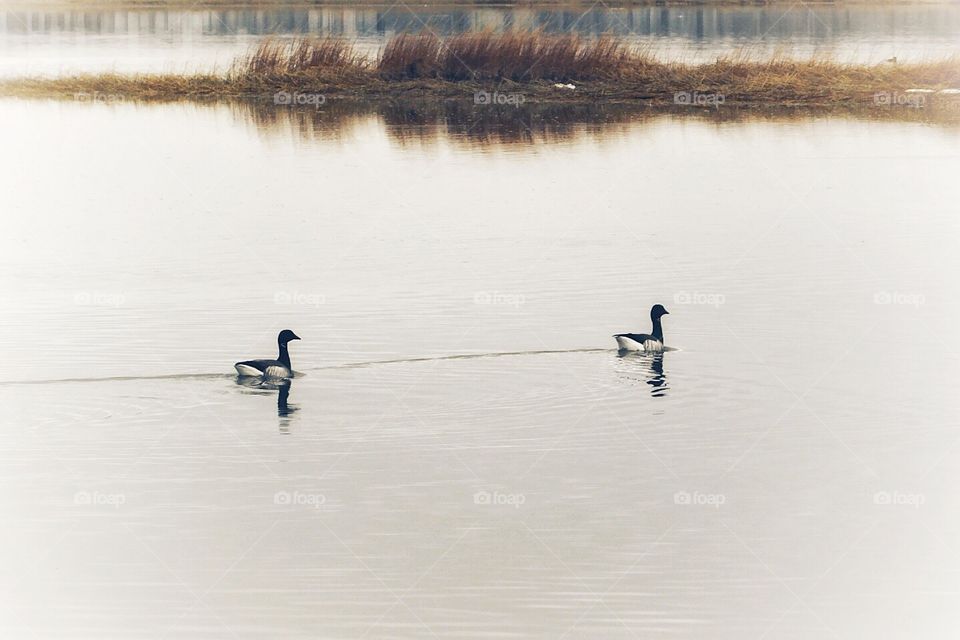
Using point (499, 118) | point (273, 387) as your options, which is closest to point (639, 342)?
point (273, 387)

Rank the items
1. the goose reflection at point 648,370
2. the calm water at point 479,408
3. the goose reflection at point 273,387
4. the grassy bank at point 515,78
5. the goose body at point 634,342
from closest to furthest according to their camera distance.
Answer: the calm water at point 479,408 < the goose reflection at point 273,387 < the goose reflection at point 648,370 < the goose body at point 634,342 < the grassy bank at point 515,78

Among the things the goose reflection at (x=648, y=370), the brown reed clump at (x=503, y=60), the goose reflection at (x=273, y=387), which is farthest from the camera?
the brown reed clump at (x=503, y=60)

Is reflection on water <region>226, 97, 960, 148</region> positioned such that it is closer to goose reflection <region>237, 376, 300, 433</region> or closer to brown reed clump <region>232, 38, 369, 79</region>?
brown reed clump <region>232, 38, 369, 79</region>

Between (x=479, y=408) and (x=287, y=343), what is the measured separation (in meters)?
3.63

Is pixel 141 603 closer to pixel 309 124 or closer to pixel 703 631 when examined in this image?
pixel 703 631

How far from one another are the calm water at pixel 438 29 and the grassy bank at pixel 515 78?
303 cm

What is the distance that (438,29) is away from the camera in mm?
60281

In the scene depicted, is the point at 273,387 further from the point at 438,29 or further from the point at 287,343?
the point at 438,29

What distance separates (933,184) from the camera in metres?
31.4

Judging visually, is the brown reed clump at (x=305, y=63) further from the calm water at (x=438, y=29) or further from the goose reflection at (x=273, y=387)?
the goose reflection at (x=273, y=387)

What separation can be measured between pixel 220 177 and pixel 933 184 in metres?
15.8

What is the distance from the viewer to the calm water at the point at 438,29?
56537mm

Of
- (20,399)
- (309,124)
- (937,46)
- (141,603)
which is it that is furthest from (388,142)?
(937,46)

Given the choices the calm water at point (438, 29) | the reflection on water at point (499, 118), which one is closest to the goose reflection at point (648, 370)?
the reflection on water at point (499, 118)
